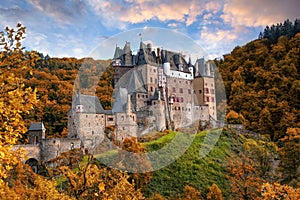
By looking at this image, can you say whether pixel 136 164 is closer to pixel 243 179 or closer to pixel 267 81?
pixel 243 179

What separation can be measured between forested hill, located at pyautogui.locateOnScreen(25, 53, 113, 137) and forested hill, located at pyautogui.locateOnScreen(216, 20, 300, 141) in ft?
67.6

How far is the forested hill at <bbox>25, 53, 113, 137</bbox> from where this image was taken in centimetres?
3488

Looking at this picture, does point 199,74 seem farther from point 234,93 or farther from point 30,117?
point 30,117

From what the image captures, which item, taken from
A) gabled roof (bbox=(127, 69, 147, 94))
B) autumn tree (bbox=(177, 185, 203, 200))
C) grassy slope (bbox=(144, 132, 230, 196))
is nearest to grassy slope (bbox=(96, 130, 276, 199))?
grassy slope (bbox=(144, 132, 230, 196))

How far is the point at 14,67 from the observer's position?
17.5 ft

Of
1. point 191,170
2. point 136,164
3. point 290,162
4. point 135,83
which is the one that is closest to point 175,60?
point 135,83

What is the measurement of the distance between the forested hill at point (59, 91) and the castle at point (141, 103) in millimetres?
1256

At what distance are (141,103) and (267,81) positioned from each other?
24704mm

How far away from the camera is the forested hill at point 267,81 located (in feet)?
152

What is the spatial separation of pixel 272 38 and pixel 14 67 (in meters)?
61.7

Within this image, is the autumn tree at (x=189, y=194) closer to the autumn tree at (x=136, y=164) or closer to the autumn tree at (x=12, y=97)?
the autumn tree at (x=136, y=164)

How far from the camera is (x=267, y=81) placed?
5147cm

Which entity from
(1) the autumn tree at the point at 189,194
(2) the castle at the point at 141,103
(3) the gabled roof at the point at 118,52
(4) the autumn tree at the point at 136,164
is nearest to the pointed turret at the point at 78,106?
(2) the castle at the point at 141,103

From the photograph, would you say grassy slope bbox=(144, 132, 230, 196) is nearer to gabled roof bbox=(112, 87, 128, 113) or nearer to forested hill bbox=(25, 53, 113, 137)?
gabled roof bbox=(112, 87, 128, 113)
